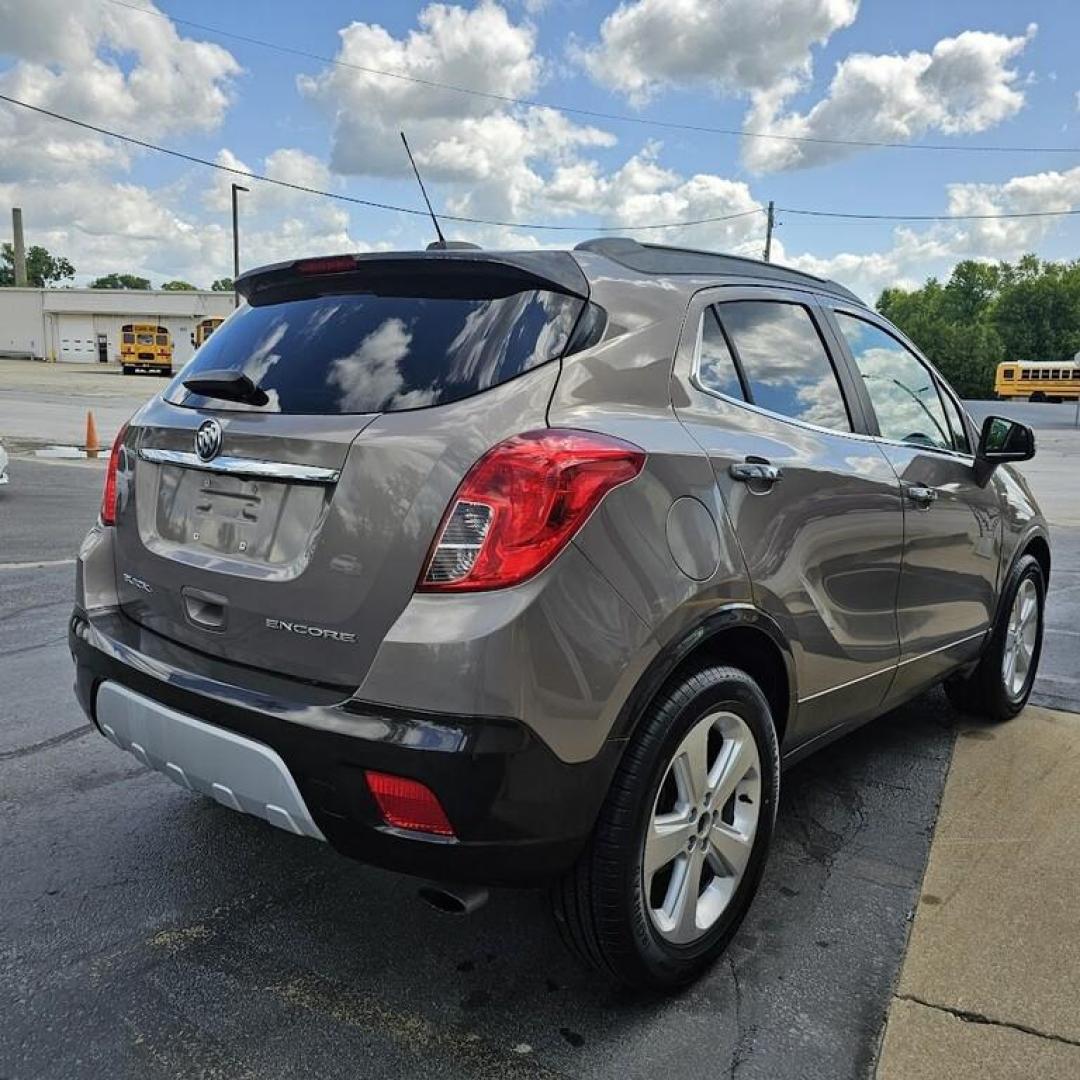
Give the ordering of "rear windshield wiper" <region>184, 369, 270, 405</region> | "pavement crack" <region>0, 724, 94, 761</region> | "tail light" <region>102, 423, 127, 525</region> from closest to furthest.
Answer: "rear windshield wiper" <region>184, 369, 270, 405</region>
"tail light" <region>102, 423, 127, 525</region>
"pavement crack" <region>0, 724, 94, 761</region>

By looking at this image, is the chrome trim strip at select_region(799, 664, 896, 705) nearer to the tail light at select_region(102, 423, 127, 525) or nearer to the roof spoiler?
the roof spoiler

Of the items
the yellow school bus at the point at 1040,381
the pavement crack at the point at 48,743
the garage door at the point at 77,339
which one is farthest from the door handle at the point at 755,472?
the garage door at the point at 77,339

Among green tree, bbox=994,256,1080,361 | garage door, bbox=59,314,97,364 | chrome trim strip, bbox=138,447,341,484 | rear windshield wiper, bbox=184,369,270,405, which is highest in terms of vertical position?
green tree, bbox=994,256,1080,361

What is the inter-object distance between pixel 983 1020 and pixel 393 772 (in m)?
1.57

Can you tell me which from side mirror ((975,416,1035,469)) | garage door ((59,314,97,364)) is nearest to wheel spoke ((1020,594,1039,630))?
side mirror ((975,416,1035,469))

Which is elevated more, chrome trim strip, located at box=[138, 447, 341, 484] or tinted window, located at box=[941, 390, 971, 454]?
tinted window, located at box=[941, 390, 971, 454]

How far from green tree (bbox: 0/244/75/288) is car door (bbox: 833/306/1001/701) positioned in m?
115

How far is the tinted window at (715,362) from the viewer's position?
2619 millimetres

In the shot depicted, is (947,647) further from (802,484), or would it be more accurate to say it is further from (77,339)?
(77,339)

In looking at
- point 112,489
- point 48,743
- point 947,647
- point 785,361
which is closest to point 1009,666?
point 947,647

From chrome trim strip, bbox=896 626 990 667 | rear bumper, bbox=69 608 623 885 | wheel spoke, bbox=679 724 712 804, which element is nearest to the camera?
rear bumper, bbox=69 608 623 885

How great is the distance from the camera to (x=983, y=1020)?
2.36 meters

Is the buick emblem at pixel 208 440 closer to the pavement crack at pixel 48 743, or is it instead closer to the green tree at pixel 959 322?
the pavement crack at pixel 48 743

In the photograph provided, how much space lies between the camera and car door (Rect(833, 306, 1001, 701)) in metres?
3.37
